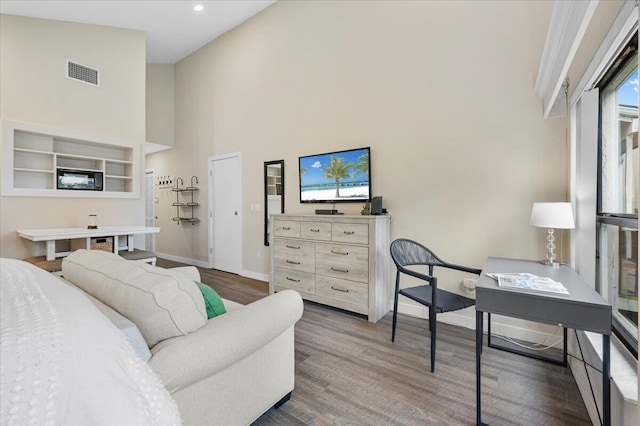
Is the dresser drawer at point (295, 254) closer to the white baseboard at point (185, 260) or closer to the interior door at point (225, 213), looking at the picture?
the interior door at point (225, 213)

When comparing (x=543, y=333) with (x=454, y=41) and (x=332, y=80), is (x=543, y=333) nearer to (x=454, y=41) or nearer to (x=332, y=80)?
(x=454, y=41)

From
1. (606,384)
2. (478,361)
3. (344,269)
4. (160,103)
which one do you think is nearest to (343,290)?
(344,269)

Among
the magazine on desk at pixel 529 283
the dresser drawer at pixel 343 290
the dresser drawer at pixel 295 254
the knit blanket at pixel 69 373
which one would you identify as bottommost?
the dresser drawer at pixel 343 290

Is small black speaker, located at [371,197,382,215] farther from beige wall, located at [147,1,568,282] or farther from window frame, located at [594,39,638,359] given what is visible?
window frame, located at [594,39,638,359]

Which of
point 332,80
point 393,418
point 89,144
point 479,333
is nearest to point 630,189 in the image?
point 479,333

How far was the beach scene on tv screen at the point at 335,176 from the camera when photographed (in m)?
3.35

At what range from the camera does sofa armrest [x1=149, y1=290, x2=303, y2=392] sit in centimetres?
101

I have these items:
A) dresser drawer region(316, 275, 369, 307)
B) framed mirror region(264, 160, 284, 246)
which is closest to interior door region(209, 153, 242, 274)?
framed mirror region(264, 160, 284, 246)

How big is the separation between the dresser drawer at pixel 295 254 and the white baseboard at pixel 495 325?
3.70ft

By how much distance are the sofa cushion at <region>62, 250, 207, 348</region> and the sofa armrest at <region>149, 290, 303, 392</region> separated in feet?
0.16

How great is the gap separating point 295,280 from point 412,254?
1.49m

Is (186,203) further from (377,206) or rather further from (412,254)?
(412,254)

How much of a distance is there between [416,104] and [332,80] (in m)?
1.20

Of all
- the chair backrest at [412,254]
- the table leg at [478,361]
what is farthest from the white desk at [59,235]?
the table leg at [478,361]
